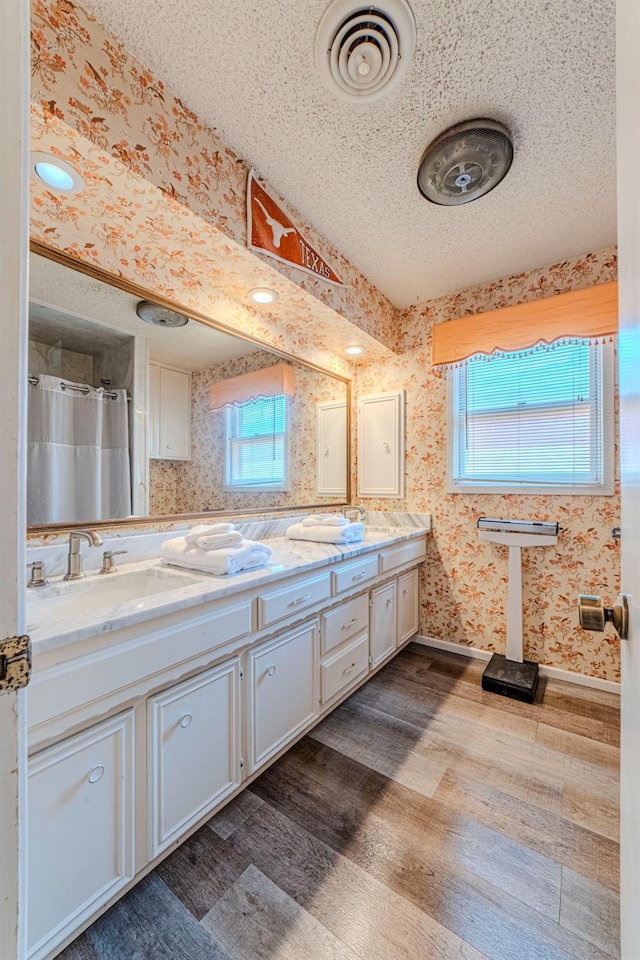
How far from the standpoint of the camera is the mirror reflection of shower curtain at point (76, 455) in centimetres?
130

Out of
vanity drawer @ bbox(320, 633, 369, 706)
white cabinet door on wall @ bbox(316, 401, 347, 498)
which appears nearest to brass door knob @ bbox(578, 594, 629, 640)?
vanity drawer @ bbox(320, 633, 369, 706)

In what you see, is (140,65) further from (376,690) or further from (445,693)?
(445,693)

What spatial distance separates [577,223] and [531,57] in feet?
3.21

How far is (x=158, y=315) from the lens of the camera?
5.41ft

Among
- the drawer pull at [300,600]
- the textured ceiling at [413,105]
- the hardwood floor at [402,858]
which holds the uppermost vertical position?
the textured ceiling at [413,105]

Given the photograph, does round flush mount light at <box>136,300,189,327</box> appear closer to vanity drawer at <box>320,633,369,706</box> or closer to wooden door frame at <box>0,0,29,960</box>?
wooden door frame at <box>0,0,29,960</box>

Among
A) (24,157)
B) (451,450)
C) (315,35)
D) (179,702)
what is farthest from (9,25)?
(451,450)

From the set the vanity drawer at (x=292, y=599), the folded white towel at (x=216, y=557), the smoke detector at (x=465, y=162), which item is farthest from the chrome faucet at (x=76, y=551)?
the smoke detector at (x=465, y=162)

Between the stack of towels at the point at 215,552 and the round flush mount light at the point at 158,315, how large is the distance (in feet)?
3.13

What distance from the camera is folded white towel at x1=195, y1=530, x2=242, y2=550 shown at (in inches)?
56.4

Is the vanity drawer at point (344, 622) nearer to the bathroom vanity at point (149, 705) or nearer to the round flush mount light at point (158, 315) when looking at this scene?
the bathroom vanity at point (149, 705)

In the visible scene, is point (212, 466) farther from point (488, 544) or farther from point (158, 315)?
point (488, 544)

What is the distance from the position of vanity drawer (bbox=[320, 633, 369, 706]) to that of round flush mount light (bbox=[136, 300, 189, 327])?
5.76ft

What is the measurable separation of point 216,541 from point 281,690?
667 millimetres
